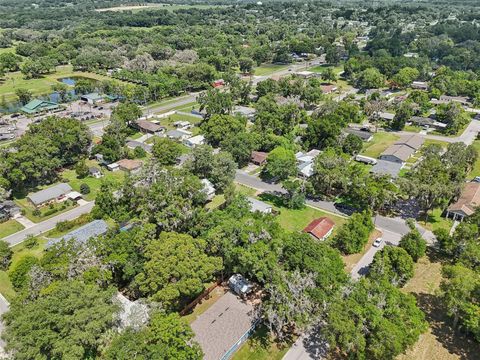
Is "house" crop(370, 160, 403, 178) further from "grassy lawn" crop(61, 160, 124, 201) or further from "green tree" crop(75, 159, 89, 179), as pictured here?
"green tree" crop(75, 159, 89, 179)

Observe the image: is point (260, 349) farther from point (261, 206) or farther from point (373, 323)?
point (261, 206)

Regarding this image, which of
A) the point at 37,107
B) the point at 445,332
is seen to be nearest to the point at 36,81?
the point at 37,107

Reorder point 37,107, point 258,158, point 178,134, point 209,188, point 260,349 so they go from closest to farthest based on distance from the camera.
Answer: point 260,349
point 209,188
point 258,158
point 178,134
point 37,107

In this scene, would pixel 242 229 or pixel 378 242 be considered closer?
pixel 242 229

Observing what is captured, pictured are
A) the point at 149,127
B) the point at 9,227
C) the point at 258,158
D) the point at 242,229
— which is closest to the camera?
the point at 242,229

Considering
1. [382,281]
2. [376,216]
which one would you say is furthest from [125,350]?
[376,216]

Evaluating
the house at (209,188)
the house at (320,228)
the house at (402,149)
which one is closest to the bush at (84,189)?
the house at (209,188)

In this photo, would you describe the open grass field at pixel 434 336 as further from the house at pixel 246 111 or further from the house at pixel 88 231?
the house at pixel 246 111
